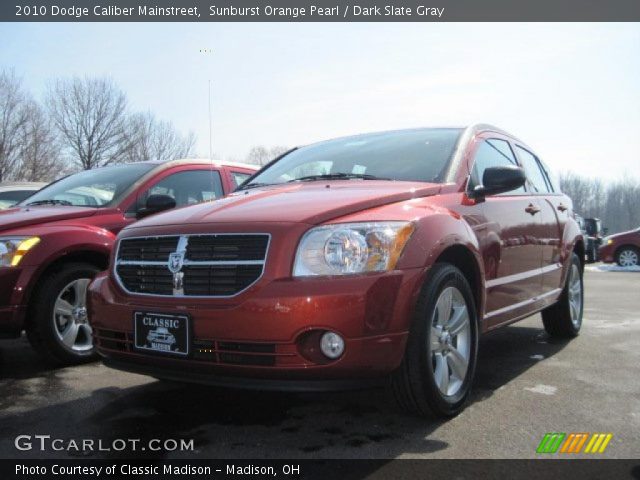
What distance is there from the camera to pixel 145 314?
2.79m

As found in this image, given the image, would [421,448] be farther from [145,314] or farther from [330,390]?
[145,314]

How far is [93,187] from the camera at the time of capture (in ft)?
16.5

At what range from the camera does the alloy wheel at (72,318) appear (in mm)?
4238

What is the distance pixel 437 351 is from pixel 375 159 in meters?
1.49

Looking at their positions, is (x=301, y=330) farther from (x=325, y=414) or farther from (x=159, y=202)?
(x=159, y=202)

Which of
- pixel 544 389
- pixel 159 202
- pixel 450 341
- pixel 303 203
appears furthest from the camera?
pixel 159 202

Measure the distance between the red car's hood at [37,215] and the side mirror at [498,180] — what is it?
119 inches

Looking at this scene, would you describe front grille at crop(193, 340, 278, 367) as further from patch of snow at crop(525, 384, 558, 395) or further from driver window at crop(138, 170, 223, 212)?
driver window at crop(138, 170, 223, 212)

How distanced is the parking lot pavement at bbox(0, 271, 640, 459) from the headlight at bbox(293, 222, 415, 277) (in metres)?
0.82

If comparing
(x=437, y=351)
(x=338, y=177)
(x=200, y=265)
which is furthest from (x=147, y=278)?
(x=437, y=351)

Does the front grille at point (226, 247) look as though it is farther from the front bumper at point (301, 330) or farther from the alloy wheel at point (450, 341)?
the alloy wheel at point (450, 341)

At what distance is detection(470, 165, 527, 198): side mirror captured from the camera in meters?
3.46

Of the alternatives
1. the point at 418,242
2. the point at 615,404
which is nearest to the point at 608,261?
the point at 615,404

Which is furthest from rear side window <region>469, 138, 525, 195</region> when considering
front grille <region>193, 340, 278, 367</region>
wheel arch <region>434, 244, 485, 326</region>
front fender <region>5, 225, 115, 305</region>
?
front fender <region>5, 225, 115, 305</region>
